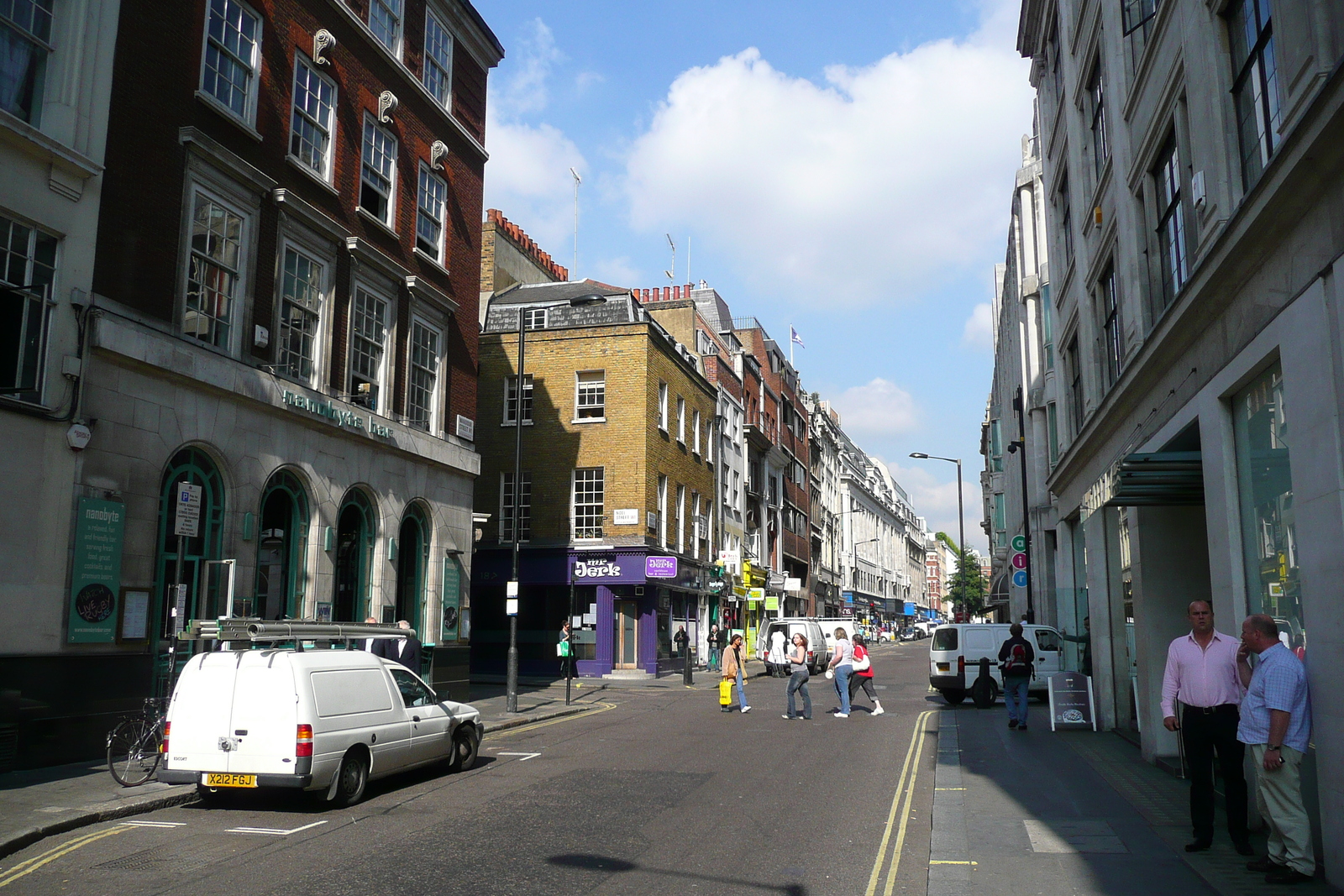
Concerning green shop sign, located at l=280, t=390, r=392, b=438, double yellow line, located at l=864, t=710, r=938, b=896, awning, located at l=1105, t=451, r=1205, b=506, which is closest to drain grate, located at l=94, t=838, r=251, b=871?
double yellow line, located at l=864, t=710, r=938, b=896

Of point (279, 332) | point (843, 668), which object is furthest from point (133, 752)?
point (843, 668)

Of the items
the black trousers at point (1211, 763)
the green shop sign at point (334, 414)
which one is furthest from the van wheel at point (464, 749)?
the black trousers at point (1211, 763)

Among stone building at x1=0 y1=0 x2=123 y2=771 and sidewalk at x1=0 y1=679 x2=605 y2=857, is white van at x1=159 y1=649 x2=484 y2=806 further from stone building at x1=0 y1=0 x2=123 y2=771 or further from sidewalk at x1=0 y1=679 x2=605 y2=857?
stone building at x1=0 y1=0 x2=123 y2=771

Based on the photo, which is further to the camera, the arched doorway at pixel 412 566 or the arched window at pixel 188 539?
the arched doorway at pixel 412 566

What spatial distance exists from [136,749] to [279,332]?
8552 mm

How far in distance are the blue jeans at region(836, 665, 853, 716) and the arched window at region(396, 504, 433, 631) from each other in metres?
8.93

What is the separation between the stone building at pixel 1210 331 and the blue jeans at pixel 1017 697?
4.40 ft

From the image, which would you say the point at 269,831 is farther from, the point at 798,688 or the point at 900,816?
the point at 798,688

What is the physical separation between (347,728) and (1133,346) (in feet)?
36.6

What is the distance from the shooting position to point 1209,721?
26.8 ft

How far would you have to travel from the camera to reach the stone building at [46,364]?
41.3 ft

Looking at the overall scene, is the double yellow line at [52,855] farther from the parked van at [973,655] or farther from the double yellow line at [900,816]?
the parked van at [973,655]

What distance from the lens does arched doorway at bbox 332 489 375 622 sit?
20562 mm

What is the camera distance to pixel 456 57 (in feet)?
82.8
